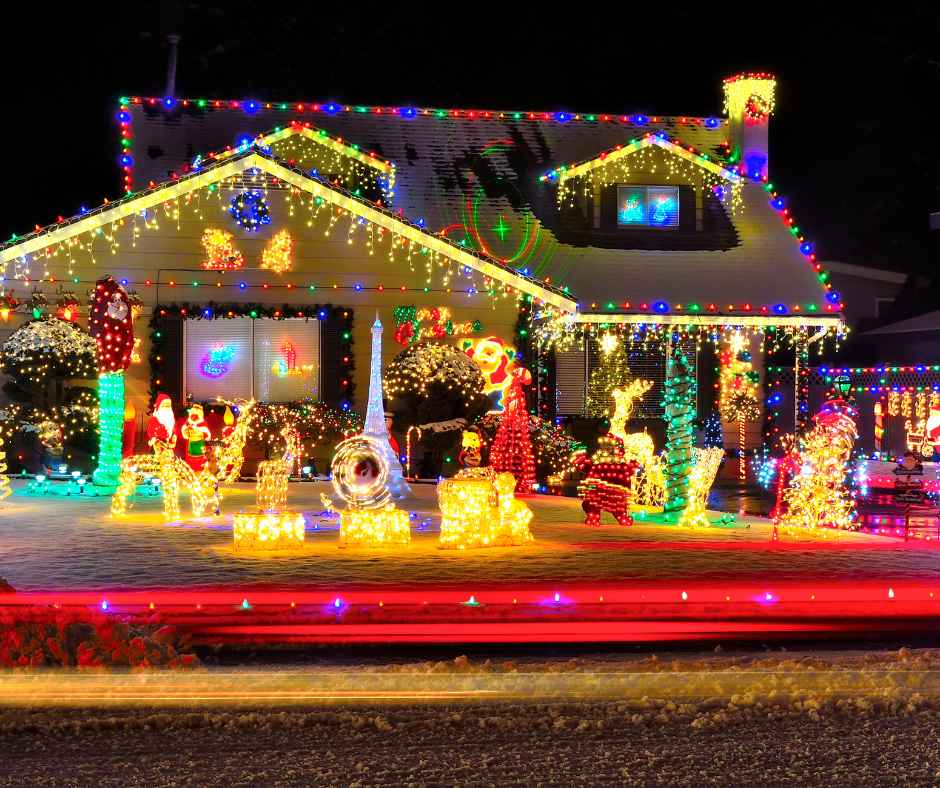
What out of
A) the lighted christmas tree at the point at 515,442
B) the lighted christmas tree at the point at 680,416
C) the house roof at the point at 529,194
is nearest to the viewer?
the lighted christmas tree at the point at 680,416

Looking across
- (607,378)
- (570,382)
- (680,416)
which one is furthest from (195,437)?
(607,378)

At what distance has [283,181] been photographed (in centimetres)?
2167

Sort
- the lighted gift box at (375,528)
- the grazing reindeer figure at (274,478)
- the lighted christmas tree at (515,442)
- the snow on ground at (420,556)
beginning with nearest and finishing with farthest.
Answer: the snow on ground at (420,556) < the lighted gift box at (375,528) < the grazing reindeer figure at (274,478) < the lighted christmas tree at (515,442)

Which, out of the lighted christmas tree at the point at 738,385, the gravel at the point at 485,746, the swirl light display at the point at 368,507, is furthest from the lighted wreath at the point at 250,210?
the gravel at the point at 485,746

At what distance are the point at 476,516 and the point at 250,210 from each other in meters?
10.7

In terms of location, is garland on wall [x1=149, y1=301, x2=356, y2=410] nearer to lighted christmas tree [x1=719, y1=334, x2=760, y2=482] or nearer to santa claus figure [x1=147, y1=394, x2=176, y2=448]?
santa claus figure [x1=147, y1=394, x2=176, y2=448]

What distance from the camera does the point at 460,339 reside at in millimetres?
22234

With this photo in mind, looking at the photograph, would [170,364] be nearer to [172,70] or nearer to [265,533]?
[265,533]

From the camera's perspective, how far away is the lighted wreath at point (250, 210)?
70.9 feet

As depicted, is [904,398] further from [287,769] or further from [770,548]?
[287,769]

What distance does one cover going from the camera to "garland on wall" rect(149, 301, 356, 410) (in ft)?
70.5

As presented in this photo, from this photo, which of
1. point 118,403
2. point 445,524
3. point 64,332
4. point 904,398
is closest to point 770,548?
point 445,524

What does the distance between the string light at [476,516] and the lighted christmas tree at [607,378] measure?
11311mm

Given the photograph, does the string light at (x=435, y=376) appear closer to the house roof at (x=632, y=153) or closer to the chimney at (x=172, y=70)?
the house roof at (x=632, y=153)
